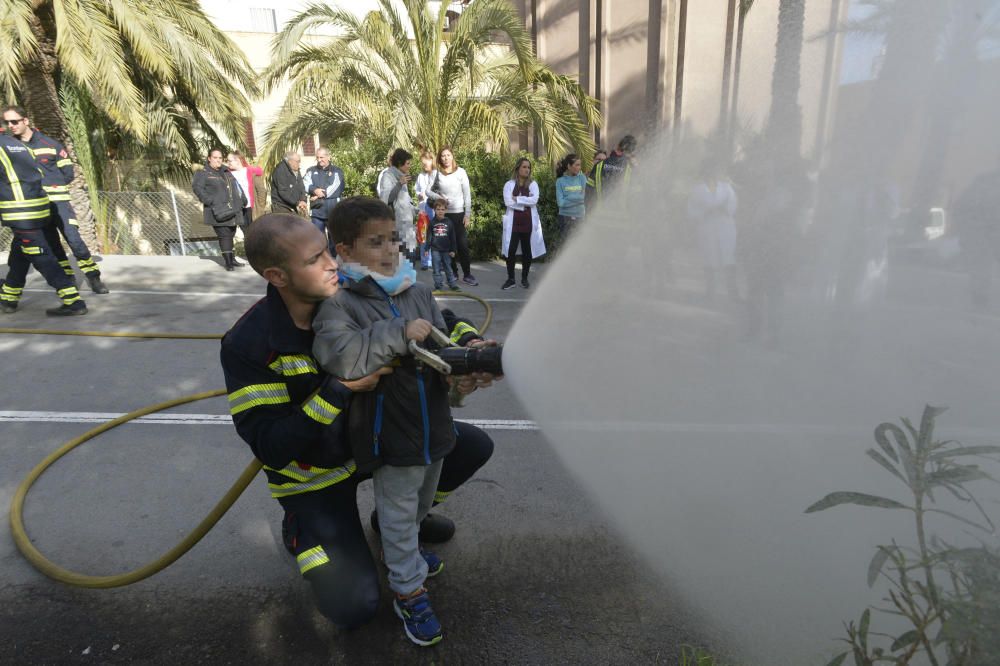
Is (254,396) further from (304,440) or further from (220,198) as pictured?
(220,198)

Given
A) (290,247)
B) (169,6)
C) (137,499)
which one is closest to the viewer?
(290,247)

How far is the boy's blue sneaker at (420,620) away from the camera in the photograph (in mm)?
2270

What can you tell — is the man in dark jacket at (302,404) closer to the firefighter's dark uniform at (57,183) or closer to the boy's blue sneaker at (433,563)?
the boy's blue sneaker at (433,563)

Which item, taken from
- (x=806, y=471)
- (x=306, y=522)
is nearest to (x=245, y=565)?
(x=306, y=522)

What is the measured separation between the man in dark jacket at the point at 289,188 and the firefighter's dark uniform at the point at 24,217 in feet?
11.8

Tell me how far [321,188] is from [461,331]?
7.68 metres

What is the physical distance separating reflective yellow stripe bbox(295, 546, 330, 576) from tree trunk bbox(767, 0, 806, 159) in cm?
225

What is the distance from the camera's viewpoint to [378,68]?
12445 mm

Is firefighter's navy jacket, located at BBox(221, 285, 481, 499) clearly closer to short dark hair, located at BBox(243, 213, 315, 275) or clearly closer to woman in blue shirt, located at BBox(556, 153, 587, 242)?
short dark hair, located at BBox(243, 213, 315, 275)

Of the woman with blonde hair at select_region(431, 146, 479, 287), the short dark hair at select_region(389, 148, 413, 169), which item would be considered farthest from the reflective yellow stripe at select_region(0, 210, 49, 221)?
the woman with blonde hair at select_region(431, 146, 479, 287)

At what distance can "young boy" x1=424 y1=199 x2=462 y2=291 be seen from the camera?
7.92 m

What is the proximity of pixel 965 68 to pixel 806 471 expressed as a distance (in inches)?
56.5

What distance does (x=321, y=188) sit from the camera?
372 inches

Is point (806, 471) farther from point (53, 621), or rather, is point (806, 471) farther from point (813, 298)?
point (53, 621)
